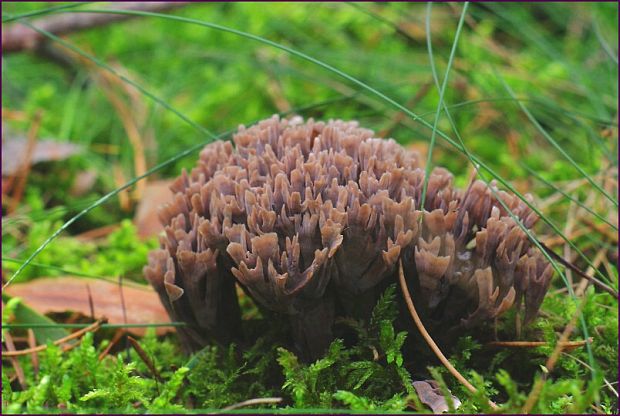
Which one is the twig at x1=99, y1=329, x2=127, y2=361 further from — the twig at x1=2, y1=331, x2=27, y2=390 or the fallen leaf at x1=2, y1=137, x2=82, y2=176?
the fallen leaf at x1=2, y1=137, x2=82, y2=176

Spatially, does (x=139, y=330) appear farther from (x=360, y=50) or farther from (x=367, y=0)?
(x=360, y=50)

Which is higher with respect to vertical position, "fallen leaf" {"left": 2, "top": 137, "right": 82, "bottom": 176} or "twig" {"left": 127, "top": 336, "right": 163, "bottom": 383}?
"fallen leaf" {"left": 2, "top": 137, "right": 82, "bottom": 176}

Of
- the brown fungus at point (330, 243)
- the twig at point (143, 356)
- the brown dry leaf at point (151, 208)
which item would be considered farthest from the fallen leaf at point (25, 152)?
the twig at point (143, 356)

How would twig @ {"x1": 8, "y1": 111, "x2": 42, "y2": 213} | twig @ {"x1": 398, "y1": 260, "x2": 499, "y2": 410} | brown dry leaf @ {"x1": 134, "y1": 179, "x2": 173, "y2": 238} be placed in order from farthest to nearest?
twig @ {"x1": 8, "y1": 111, "x2": 42, "y2": 213}, brown dry leaf @ {"x1": 134, "y1": 179, "x2": 173, "y2": 238}, twig @ {"x1": 398, "y1": 260, "x2": 499, "y2": 410}

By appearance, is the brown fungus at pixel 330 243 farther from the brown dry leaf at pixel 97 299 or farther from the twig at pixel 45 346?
the brown dry leaf at pixel 97 299

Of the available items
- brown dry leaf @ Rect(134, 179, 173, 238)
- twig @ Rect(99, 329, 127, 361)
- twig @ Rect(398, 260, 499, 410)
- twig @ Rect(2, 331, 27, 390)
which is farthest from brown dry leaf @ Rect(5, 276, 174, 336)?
twig @ Rect(398, 260, 499, 410)
